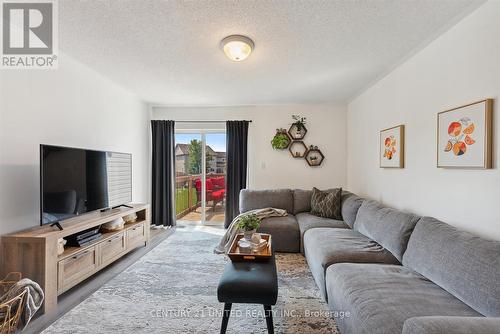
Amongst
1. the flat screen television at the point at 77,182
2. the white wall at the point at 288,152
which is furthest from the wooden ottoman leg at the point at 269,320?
the white wall at the point at 288,152

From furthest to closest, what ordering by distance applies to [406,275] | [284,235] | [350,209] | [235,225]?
[235,225]
[284,235]
[350,209]
[406,275]

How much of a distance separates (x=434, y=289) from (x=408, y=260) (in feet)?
1.24

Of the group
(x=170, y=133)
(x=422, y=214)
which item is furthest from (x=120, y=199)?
(x=422, y=214)

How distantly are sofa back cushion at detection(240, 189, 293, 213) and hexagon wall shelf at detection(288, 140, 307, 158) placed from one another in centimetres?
92

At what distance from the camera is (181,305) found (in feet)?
7.11

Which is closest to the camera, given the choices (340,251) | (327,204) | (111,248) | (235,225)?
(340,251)

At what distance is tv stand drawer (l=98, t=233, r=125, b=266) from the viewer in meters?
2.75

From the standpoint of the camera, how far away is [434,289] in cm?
160

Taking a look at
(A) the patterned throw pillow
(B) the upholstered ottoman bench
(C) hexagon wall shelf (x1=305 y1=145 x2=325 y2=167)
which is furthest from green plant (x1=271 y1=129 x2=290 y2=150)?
(B) the upholstered ottoman bench

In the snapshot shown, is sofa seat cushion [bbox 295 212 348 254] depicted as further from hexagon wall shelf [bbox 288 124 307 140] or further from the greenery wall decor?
hexagon wall shelf [bbox 288 124 307 140]

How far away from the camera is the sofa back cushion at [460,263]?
1.31 metres

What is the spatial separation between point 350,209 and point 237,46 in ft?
8.15

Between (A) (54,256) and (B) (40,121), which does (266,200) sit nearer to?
(A) (54,256)

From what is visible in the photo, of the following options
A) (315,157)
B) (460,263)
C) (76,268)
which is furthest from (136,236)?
(460,263)
